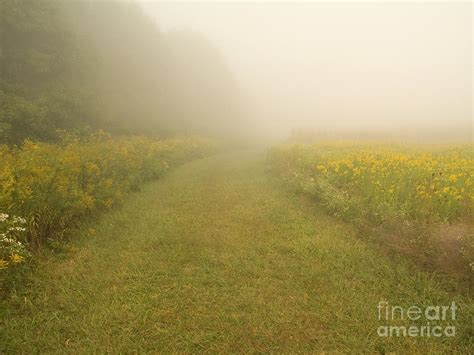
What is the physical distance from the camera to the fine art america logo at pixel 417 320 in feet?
14.1

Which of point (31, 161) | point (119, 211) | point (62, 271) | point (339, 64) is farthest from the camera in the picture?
point (339, 64)

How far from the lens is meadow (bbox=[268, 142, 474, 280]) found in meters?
5.57

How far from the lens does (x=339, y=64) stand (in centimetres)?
11375

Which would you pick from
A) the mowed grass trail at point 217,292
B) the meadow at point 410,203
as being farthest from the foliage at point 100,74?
the meadow at point 410,203

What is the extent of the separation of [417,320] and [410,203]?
3.29 metres

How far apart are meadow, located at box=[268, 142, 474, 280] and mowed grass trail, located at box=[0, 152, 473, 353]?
1.67 feet

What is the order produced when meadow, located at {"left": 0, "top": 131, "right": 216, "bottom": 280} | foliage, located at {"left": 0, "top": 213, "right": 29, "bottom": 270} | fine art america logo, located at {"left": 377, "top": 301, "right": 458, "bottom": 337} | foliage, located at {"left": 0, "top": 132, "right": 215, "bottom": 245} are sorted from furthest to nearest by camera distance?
foliage, located at {"left": 0, "top": 132, "right": 215, "bottom": 245} → meadow, located at {"left": 0, "top": 131, "right": 216, "bottom": 280} → foliage, located at {"left": 0, "top": 213, "right": 29, "bottom": 270} → fine art america logo, located at {"left": 377, "top": 301, "right": 458, "bottom": 337}

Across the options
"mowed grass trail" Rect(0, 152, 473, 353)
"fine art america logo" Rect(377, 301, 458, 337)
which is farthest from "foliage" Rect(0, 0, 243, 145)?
"fine art america logo" Rect(377, 301, 458, 337)

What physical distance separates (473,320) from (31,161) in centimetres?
884

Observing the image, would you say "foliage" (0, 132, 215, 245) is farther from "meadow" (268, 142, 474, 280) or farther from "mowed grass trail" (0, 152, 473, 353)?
"meadow" (268, 142, 474, 280)

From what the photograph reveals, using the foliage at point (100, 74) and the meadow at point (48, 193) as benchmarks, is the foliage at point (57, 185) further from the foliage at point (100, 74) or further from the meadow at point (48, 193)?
the foliage at point (100, 74)

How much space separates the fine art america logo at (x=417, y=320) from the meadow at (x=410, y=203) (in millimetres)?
934

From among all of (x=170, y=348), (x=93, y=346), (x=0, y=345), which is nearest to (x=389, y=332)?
(x=170, y=348)

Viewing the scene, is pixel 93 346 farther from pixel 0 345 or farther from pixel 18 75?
pixel 18 75
